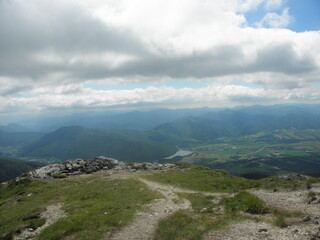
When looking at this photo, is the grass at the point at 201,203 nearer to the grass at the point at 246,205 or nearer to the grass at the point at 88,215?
the grass at the point at 246,205

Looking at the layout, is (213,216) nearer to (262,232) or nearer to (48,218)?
(262,232)

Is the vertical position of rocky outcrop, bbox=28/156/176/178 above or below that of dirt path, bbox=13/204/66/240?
below

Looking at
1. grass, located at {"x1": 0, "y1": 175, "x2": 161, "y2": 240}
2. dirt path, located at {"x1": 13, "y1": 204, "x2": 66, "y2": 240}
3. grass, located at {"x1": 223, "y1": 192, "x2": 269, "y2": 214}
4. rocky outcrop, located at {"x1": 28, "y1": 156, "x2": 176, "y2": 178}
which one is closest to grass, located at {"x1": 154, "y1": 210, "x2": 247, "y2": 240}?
grass, located at {"x1": 223, "y1": 192, "x2": 269, "y2": 214}

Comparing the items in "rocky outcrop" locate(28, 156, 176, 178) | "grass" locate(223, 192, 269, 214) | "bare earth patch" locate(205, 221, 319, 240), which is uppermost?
"bare earth patch" locate(205, 221, 319, 240)

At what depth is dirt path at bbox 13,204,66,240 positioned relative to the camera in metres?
22.7

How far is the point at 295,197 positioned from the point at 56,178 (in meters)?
68.7

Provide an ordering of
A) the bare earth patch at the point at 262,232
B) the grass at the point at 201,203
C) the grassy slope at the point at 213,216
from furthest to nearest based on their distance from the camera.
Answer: the grass at the point at 201,203
the grassy slope at the point at 213,216
the bare earth patch at the point at 262,232

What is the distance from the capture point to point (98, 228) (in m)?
21.2

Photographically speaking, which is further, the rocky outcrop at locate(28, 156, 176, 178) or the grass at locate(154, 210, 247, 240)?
the rocky outcrop at locate(28, 156, 176, 178)

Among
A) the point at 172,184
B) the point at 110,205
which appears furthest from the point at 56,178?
the point at 110,205

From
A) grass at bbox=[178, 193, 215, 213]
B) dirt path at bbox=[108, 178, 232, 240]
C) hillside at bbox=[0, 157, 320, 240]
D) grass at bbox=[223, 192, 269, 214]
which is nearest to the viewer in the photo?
hillside at bbox=[0, 157, 320, 240]

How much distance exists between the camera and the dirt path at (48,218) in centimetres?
2273

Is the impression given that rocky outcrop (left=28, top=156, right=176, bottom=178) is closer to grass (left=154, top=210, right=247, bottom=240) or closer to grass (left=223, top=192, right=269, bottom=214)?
grass (left=223, top=192, right=269, bottom=214)

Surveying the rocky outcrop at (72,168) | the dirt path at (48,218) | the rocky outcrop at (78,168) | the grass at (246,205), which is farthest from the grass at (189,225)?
the rocky outcrop at (72,168)
